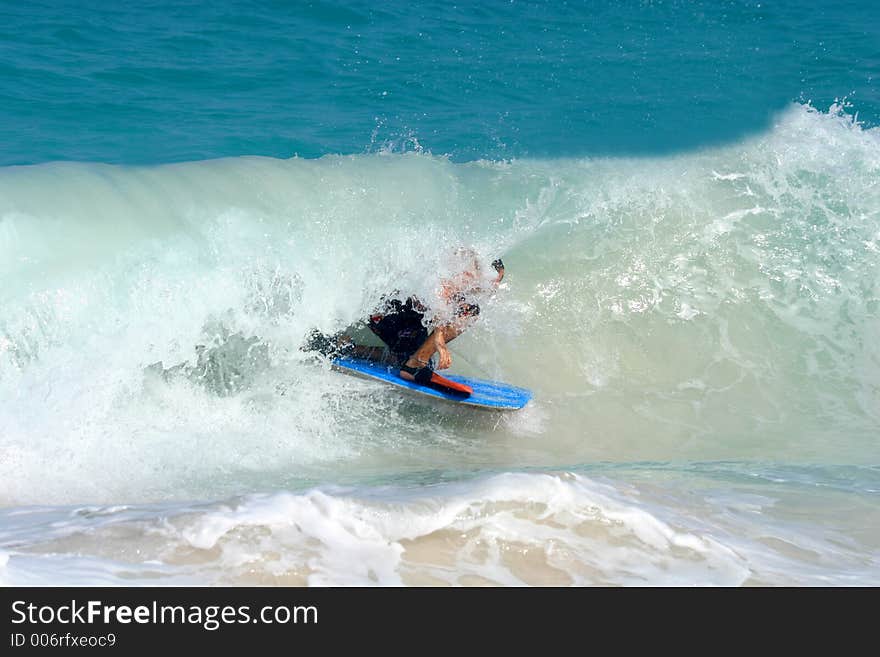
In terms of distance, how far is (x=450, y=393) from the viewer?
648 centimetres

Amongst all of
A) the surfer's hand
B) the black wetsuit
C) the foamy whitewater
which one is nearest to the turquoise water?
the foamy whitewater

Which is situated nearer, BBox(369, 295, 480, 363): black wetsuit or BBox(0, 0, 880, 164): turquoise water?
BBox(369, 295, 480, 363): black wetsuit

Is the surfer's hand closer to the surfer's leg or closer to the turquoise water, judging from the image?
the surfer's leg

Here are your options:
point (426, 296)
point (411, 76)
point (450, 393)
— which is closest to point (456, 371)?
point (450, 393)

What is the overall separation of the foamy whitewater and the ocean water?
0.02m

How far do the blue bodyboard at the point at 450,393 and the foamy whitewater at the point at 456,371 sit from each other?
12 cm

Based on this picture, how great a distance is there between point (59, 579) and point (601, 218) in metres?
7.02

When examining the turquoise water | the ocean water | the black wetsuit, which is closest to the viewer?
the ocean water

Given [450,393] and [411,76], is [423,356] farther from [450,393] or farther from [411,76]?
[411,76]

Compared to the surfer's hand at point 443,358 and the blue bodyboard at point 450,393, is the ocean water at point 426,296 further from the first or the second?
the surfer's hand at point 443,358

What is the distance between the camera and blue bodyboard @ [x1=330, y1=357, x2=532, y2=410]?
6.50m

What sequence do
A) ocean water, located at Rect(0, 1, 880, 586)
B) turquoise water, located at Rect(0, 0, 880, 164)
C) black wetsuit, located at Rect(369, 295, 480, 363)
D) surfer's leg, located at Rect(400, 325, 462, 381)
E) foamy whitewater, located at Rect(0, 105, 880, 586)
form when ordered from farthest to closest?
1. turquoise water, located at Rect(0, 0, 880, 164)
2. black wetsuit, located at Rect(369, 295, 480, 363)
3. surfer's leg, located at Rect(400, 325, 462, 381)
4. ocean water, located at Rect(0, 1, 880, 586)
5. foamy whitewater, located at Rect(0, 105, 880, 586)
